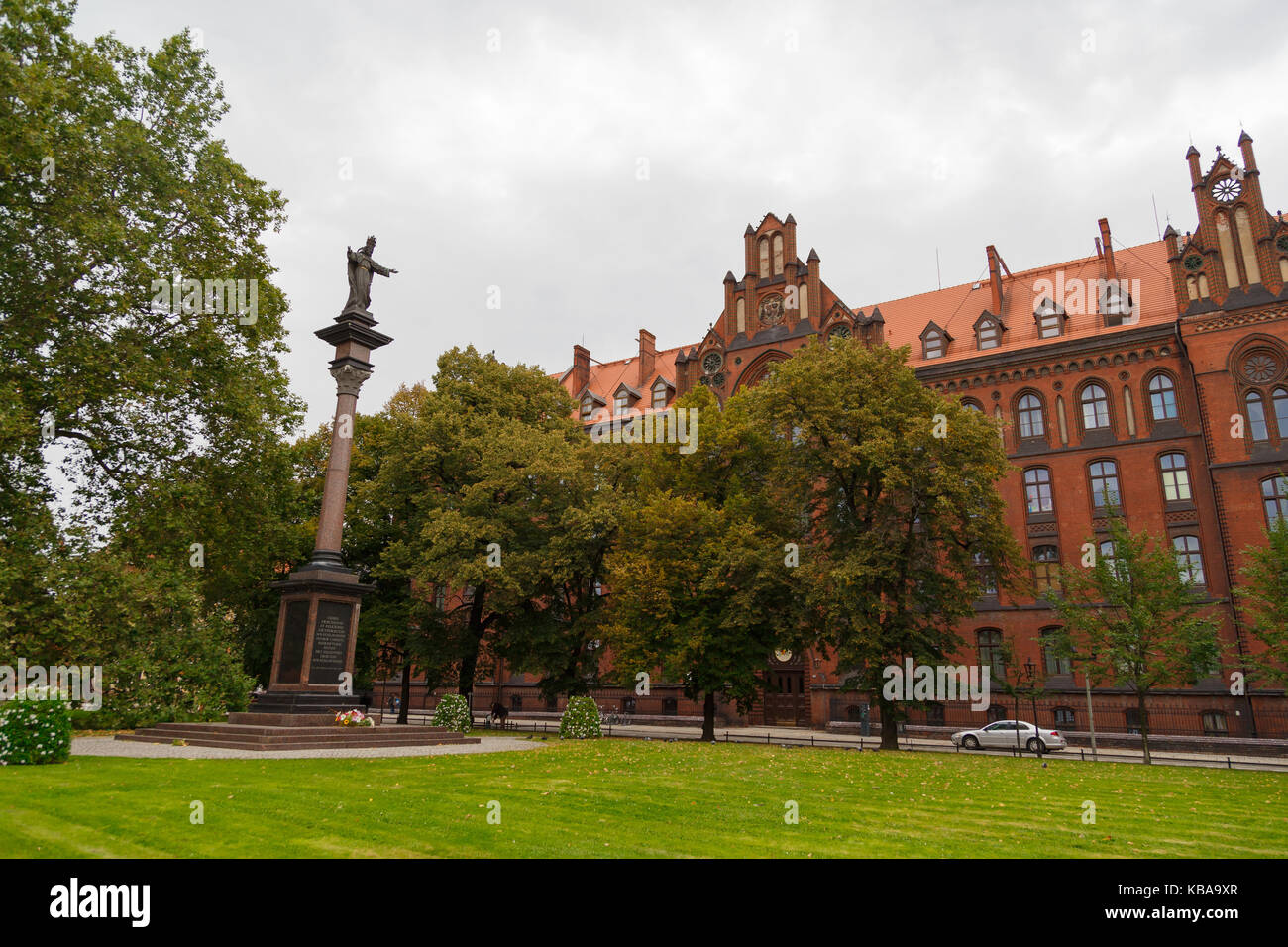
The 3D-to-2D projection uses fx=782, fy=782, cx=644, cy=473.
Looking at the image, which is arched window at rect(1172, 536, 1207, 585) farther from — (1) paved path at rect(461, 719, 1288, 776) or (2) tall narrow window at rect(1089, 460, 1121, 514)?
(1) paved path at rect(461, 719, 1288, 776)

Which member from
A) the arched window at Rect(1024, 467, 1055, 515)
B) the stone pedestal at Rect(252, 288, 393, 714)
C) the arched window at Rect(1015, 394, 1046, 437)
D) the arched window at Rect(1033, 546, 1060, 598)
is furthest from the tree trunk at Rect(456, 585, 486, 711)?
the arched window at Rect(1015, 394, 1046, 437)

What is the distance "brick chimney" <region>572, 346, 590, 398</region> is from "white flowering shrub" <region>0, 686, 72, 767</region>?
157 feet

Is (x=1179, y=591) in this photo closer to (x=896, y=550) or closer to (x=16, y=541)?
(x=896, y=550)

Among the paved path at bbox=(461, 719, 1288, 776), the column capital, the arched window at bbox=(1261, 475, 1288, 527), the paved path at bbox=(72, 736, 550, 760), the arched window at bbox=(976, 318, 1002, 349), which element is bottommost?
the paved path at bbox=(461, 719, 1288, 776)

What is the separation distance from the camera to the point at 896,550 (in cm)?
2603

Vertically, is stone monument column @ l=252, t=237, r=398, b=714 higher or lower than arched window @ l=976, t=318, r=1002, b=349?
lower

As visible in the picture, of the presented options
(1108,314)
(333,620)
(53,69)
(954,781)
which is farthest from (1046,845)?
(1108,314)

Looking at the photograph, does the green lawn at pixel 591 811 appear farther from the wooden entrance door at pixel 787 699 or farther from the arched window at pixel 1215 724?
the wooden entrance door at pixel 787 699

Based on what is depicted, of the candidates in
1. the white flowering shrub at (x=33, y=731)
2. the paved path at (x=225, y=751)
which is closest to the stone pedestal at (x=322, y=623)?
the paved path at (x=225, y=751)

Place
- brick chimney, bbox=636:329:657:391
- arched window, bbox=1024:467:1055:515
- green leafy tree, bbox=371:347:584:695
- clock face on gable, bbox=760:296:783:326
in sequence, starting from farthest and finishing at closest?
brick chimney, bbox=636:329:657:391
clock face on gable, bbox=760:296:783:326
arched window, bbox=1024:467:1055:515
green leafy tree, bbox=371:347:584:695

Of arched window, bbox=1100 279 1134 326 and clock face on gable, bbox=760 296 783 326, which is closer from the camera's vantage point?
arched window, bbox=1100 279 1134 326

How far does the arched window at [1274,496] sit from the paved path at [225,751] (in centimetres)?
3321

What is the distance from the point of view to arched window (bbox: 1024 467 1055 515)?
129 feet

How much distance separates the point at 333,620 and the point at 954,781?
15.7m
